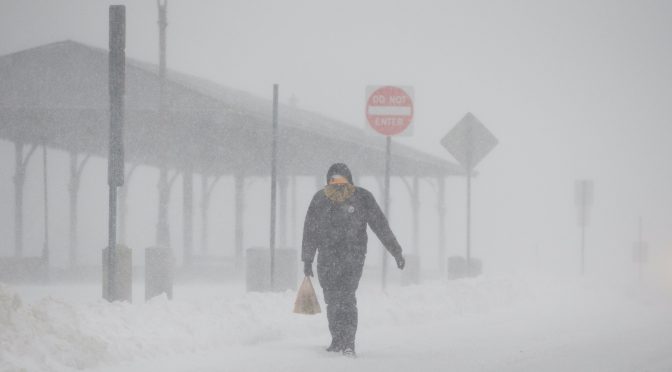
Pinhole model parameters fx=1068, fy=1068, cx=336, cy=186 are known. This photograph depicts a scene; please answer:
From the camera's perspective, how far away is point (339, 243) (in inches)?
376

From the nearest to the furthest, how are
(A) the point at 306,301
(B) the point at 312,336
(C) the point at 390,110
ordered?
(A) the point at 306,301, (B) the point at 312,336, (C) the point at 390,110

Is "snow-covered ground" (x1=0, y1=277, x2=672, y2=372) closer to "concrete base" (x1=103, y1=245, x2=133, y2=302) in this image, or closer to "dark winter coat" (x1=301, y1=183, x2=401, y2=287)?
"concrete base" (x1=103, y1=245, x2=133, y2=302)

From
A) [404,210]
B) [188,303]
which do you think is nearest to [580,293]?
[188,303]

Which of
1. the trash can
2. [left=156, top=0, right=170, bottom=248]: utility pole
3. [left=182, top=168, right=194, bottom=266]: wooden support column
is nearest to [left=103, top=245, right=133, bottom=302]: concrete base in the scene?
the trash can

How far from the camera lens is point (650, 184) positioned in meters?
135

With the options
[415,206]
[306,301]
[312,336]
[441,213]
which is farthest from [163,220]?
[306,301]

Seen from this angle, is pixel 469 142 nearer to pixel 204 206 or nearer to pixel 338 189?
pixel 338 189

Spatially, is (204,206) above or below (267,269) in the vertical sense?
above

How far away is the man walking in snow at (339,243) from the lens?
31.1 feet

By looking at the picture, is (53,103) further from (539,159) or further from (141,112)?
(539,159)

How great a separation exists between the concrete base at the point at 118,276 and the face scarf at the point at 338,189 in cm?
286

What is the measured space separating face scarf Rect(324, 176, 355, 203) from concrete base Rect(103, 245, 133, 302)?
2.86m

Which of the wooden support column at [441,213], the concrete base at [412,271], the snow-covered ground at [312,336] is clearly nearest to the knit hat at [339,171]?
the snow-covered ground at [312,336]

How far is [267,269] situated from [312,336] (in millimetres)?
6641
